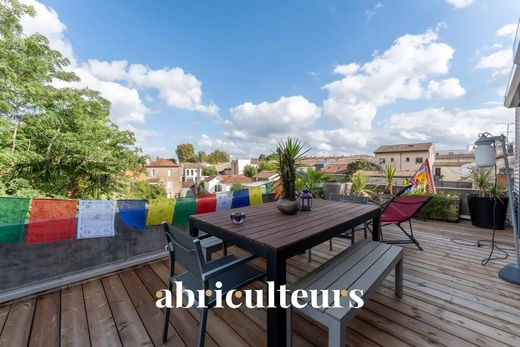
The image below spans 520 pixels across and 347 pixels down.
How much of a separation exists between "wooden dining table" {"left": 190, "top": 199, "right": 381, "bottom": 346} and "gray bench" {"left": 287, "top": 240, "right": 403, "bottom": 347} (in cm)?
11

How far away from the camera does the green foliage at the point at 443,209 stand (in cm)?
418

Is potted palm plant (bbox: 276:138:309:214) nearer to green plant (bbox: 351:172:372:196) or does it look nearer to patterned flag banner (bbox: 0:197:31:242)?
patterned flag banner (bbox: 0:197:31:242)

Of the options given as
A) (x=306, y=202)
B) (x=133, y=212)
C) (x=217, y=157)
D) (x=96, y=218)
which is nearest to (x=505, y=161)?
(x=306, y=202)

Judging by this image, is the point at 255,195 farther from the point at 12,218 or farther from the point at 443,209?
the point at 443,209

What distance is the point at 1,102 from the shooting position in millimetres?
5219

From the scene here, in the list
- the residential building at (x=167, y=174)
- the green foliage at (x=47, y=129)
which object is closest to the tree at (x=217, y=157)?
the residential building at (x=167, y=174)

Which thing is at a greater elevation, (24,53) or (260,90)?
(260,90)

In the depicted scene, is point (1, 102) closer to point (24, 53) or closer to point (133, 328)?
point (24, 53)

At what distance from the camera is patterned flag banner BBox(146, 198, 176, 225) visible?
2.55 meters

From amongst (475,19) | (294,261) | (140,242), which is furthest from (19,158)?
(475,19)

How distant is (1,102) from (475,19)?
10575mm

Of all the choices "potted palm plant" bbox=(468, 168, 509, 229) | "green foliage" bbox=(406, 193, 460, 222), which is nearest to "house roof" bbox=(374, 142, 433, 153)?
"green foliage" bbox=(406, 193, 460, 222)

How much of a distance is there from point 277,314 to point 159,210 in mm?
1992

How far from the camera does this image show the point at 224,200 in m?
3.19
